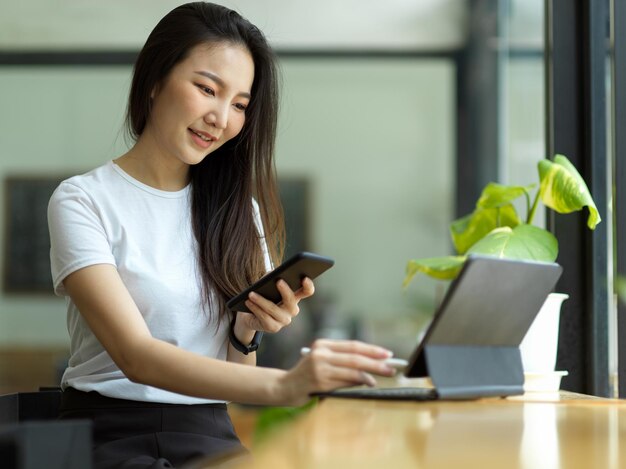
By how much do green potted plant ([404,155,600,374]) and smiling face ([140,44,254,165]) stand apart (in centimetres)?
65

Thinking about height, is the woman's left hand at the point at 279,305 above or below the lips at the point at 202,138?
below

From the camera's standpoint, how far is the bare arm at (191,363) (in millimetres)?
1173

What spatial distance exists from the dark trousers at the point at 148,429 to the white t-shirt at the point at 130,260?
19 mm

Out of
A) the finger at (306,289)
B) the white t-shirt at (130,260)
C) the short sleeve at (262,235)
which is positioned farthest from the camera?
the short sleeve at (262,235)

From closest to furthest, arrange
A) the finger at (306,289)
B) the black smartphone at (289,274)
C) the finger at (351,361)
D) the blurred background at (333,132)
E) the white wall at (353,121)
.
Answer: the finger at (351,361), the black smartphone at (289,274), the finger at (306,289), the blurred background at (333,132), the white wall at (353,121)

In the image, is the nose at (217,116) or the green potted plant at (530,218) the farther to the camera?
the green potted plant at (530,218)

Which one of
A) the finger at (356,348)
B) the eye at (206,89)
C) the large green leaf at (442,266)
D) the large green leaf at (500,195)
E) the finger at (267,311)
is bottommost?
the finger at (356,348)

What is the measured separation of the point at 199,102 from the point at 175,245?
261 mm

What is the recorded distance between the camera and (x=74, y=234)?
155 centimetres

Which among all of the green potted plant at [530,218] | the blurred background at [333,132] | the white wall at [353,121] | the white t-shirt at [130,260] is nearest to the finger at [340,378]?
the white t-shirt at [130,260]

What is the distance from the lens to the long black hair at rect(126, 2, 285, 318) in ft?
5.66

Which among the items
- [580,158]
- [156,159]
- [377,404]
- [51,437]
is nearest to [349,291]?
[580,158]

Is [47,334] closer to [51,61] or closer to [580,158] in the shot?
[51,61]

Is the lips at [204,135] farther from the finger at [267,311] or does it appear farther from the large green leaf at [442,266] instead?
the large green leaf at [442,266]
